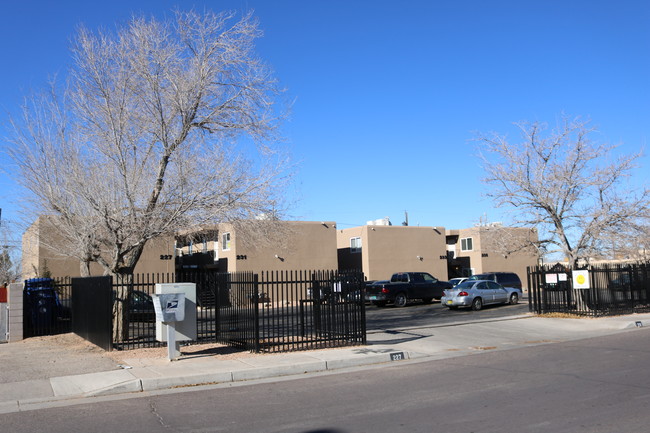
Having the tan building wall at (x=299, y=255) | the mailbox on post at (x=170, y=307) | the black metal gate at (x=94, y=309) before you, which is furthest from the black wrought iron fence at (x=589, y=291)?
the tan building wall at (x=299, y=255)

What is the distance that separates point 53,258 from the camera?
18.9m

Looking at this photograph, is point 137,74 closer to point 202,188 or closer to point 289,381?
point 202,188

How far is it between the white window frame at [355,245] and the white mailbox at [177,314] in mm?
32542

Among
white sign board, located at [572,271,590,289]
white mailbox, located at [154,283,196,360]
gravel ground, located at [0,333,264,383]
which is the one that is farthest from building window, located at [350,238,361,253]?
white mailbox, located at [154,283,196,360]

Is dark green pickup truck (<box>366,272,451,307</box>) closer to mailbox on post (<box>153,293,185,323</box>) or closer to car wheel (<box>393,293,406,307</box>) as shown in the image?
car wheel (<box>393,293,406,307</box>)

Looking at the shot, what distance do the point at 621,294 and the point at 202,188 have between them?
1765 cm

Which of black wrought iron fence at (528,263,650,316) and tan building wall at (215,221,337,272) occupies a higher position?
tan building wall at (215,221,337,272)

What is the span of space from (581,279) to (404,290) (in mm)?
10898

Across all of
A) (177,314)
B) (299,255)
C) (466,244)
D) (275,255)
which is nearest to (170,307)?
(177,314)

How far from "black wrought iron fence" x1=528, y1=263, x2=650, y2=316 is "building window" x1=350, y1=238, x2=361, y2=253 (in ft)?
73.4

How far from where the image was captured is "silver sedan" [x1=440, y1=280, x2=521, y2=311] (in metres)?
25.8

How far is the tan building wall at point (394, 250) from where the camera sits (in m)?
43.6

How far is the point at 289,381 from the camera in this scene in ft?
34.2

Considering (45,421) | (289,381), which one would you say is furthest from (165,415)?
(289,381)
